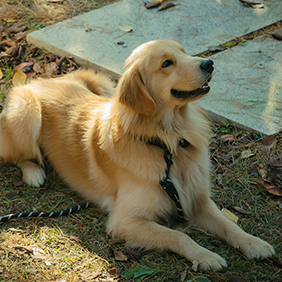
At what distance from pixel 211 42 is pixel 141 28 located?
3.63ft

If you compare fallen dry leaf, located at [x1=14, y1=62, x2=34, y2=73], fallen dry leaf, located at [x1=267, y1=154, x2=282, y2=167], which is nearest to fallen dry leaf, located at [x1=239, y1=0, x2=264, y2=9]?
fallen dry leaf, located at [x1=267, y1=154, x2=282, y2=167]

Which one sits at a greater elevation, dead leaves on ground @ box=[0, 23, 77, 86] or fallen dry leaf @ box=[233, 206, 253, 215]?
dead leaves on ground @ box=[0, 23, 77, 86]

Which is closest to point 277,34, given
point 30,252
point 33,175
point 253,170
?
point 253,170

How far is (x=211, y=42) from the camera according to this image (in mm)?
5527

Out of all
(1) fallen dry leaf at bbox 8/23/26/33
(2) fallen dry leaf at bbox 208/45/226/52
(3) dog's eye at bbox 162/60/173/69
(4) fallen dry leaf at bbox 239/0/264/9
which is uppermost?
(3) dog's eye at bbox 162/60/173/69

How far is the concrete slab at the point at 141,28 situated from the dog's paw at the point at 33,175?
1753 millimetres

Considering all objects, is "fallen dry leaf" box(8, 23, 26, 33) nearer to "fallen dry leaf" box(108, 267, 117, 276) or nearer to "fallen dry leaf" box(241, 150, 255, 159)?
"fallen dry leaf" box(241, 150, 255, 159)

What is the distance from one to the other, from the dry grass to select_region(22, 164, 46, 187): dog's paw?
0.19 ft

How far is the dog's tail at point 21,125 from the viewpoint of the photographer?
12.6ft

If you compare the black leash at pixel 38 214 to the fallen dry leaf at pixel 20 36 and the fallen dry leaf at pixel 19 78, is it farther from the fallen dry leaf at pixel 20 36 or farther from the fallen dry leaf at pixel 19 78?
the fallen dry leaf at pixel 20 36

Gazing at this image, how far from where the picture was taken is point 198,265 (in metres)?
2.81

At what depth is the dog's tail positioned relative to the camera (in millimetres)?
3828

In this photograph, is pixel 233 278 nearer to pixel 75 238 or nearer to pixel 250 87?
pixel 75 238

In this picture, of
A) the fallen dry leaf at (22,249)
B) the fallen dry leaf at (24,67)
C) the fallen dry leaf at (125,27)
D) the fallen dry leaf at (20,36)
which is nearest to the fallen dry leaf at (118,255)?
the fallen dry leaf at (22,249)
